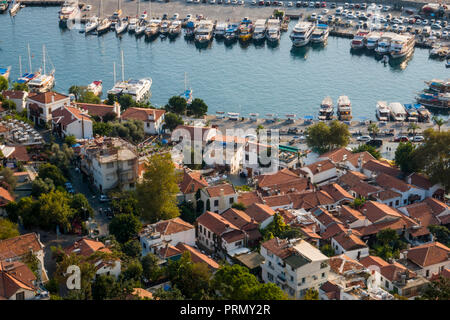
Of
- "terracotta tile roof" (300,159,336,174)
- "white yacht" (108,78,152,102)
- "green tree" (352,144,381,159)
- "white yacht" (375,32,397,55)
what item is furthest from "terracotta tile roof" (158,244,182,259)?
"white yacht" (375,32,397,55)

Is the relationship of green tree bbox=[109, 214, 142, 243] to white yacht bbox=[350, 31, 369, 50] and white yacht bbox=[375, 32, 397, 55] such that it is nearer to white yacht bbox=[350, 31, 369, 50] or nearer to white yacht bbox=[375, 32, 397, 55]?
white yacht bbox=[375, 32, 397, 55]

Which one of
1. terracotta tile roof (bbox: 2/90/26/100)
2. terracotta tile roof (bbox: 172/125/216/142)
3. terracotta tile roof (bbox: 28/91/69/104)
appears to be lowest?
terracotta tile roof (bbox: 172/125/216/142)

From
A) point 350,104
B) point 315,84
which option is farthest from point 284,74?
point 350,104

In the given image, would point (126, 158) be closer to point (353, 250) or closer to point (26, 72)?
point (353, 250)

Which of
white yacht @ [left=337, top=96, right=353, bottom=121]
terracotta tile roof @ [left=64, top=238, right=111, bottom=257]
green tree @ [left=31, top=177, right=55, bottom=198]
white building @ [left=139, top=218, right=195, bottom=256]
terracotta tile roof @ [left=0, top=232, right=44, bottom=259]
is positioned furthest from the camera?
white yacht @ [left=337, top=96, right=353, bottom=121]

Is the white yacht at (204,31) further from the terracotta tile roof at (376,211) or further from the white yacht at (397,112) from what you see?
the terracotta tile roof at (376,211)

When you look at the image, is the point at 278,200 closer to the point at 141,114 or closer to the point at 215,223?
the point at 215,223
